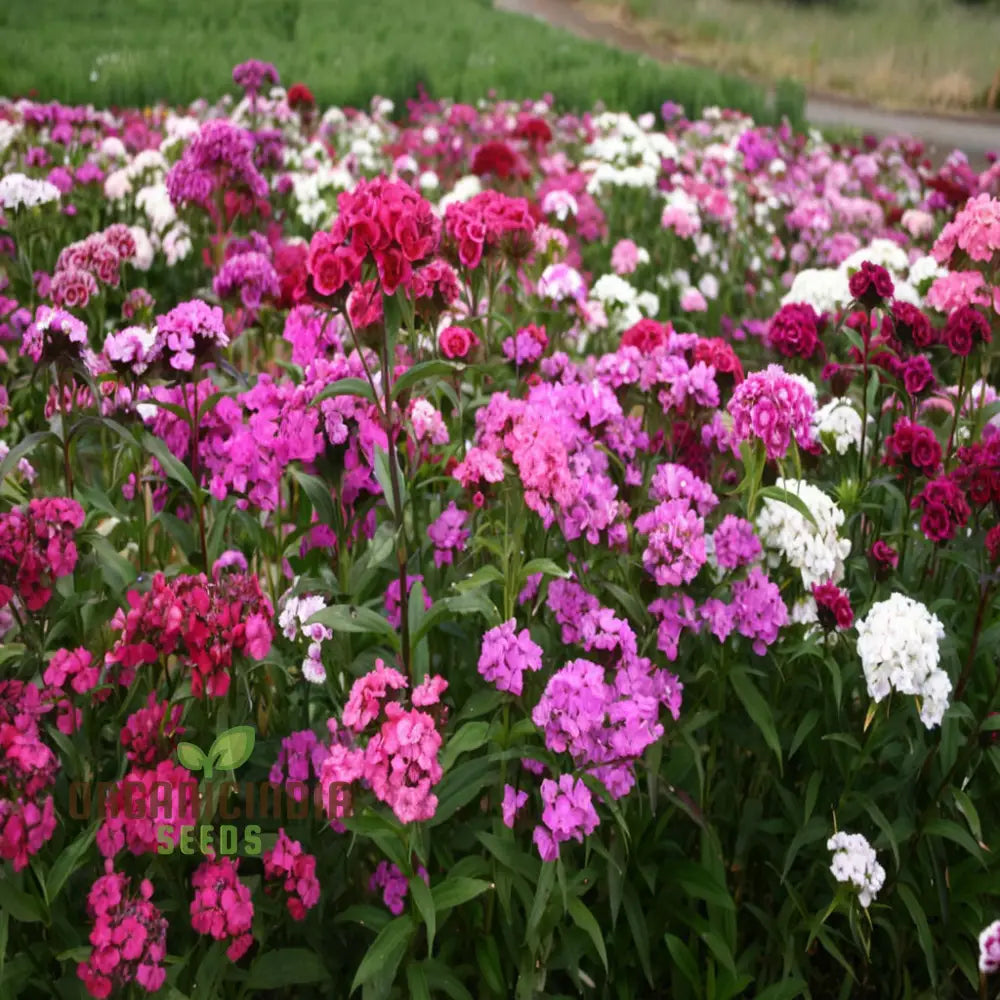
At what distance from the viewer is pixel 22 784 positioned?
62.3 inches

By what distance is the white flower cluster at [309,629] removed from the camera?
6.38ft

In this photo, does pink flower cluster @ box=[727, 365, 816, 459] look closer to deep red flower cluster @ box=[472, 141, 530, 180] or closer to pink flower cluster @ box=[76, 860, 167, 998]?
pink flower cluster @ box=[76, 860, 167, 998]

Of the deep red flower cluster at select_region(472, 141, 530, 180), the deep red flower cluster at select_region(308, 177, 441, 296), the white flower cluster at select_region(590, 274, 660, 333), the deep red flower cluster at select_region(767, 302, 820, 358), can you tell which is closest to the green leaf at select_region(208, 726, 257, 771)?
the deep red flower cluster at select_region(308, 177, 441, 296)

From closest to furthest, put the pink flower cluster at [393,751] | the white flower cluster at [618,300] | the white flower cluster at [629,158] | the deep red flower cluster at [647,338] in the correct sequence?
1. the pink flower cluster at [393,751]
2. the deep red flower cluster at [647,338]
3. the white flower cluster at [618,300]
4. the white flower cluster at [629,158]

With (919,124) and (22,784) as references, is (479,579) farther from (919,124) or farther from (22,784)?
(919,124)

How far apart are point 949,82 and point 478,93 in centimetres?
1124

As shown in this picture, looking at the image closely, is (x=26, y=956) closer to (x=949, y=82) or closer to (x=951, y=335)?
(x=951, y=335)

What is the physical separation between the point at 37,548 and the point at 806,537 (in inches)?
56.9

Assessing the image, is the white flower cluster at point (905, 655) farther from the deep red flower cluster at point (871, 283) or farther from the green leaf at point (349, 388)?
the green leaf at point (349, 388)

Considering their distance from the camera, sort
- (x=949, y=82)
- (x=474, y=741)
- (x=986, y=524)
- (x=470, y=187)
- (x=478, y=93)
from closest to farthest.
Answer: (x=474, y=741) < (x=986, y=524) < (x=470, y=187) < (x=478, y=93) < (x=949, y=82)

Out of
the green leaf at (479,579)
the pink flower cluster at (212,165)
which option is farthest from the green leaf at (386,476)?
the pink flower cluster at (212,165)

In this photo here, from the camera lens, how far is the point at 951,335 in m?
2.39

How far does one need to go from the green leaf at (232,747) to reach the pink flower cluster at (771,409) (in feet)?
3.48

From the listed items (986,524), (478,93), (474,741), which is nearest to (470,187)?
(986,524)
